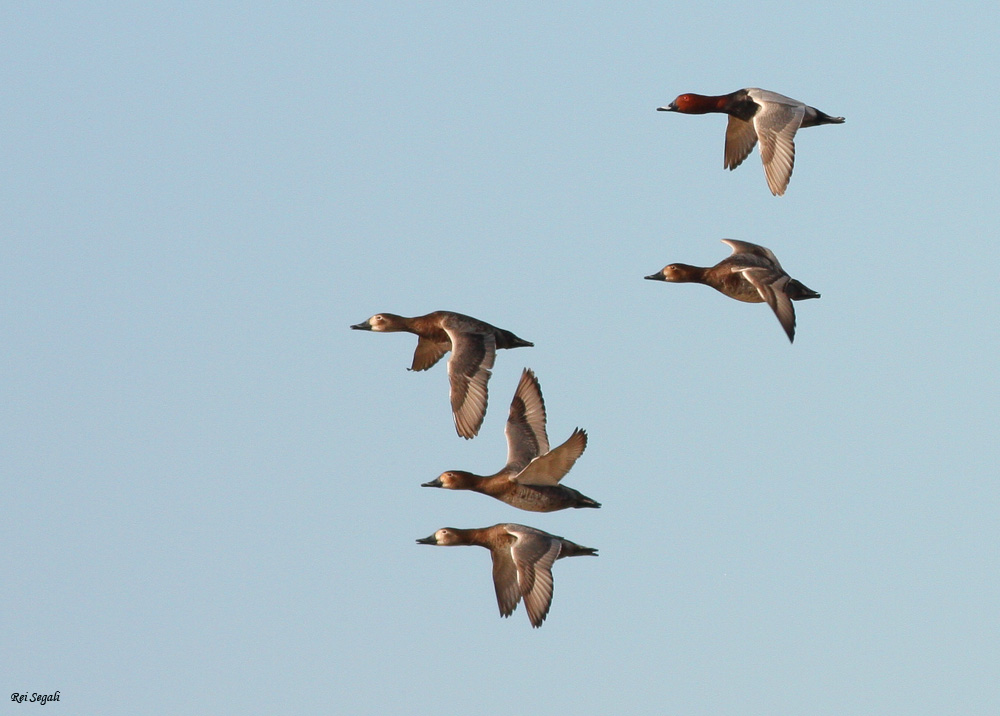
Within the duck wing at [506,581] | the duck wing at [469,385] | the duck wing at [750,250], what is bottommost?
the duck wing at [506,581]

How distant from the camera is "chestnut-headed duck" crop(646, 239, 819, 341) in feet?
66.1

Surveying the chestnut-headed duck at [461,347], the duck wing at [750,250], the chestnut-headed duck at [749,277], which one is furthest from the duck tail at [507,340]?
the duck wing at [750,250]

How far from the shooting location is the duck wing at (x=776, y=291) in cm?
1928

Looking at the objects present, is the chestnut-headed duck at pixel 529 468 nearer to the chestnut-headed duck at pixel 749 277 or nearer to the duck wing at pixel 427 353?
the duck wing at pixel 427 353

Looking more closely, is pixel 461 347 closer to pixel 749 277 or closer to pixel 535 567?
pixel 749 277

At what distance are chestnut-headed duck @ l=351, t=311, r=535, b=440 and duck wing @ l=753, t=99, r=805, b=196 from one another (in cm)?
399

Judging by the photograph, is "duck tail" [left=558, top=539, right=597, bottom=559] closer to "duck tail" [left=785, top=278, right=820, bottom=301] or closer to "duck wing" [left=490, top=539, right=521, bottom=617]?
"duck wing" [left=490, top=539, right=521, bottom=617]

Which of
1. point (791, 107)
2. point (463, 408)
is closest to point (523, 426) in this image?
point (463, 408)

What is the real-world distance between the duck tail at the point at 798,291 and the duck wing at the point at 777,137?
113cm

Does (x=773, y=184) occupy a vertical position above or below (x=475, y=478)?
above

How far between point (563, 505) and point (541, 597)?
1493mm

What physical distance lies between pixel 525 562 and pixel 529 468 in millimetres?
1147

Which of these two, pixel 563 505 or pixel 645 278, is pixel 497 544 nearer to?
pixel 563 505

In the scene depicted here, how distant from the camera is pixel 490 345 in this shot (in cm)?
2195
